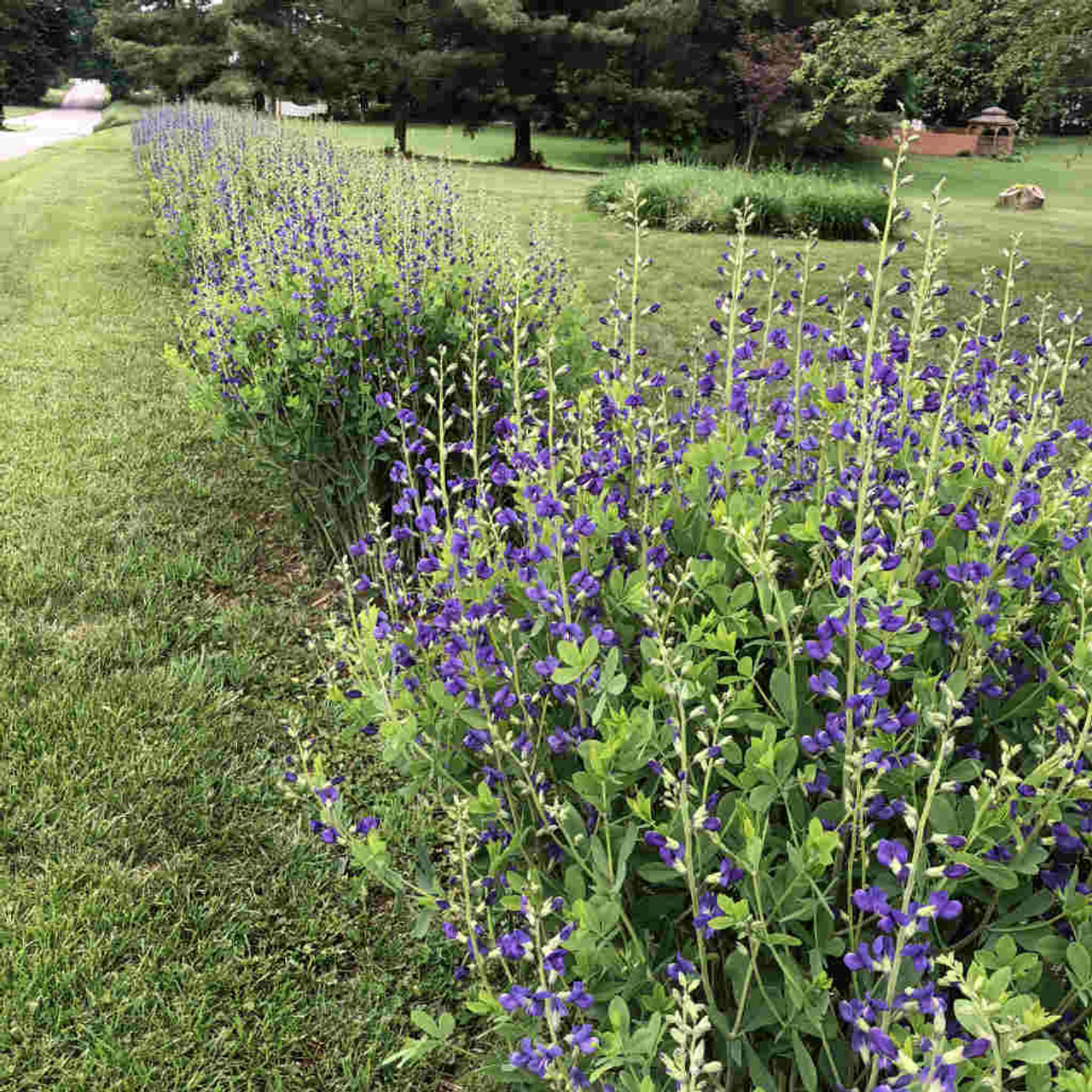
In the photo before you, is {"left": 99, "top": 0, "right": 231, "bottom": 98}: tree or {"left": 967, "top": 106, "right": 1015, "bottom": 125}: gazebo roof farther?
{"left": 967, "top": 106, "right": 1015, "bottom": 125}: gazebo roof

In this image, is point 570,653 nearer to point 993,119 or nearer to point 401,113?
point 401,113

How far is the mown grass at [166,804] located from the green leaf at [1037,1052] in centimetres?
176

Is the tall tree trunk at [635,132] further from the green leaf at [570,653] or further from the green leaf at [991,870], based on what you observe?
the green leaf at [991,870]

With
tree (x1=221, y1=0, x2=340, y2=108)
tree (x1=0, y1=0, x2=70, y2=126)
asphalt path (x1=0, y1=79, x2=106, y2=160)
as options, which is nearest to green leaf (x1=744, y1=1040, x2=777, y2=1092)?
asphalt path (x1=0, y1=79, x2=106, y2=160)

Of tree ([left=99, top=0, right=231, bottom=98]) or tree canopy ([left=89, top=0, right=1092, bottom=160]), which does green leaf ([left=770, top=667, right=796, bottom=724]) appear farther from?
tree ([left=99, top=0, right=231, bottom=98])

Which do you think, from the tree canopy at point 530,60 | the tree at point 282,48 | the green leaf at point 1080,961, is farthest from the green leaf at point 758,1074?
the tree at point 282,48

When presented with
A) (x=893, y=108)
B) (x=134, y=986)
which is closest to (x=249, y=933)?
(x=134, y=986)

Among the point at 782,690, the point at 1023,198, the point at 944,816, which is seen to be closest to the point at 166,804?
the point at 782,690

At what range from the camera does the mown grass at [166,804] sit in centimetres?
251

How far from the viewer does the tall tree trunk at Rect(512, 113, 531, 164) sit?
102 ft

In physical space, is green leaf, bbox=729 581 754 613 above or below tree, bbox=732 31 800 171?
below

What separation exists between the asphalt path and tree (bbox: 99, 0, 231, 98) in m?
4.28

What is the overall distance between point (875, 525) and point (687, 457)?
19.5 inches

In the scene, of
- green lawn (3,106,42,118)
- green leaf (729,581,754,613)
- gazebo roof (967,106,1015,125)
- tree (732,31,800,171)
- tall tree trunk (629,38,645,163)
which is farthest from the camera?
green lawn (3,106,42,118)
